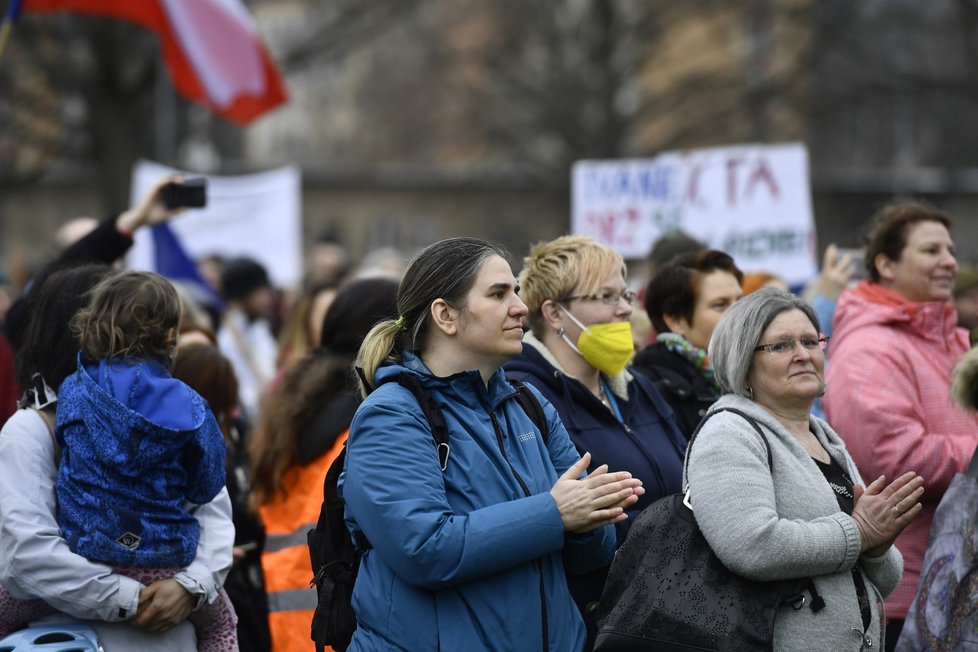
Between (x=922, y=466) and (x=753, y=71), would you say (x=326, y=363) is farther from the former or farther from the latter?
(x=753, y=71)

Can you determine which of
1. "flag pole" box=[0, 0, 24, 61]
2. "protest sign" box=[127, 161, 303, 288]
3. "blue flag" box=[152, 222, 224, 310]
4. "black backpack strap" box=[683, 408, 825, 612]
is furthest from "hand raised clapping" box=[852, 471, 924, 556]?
"protest sign" box=[127, 161, 303, 288]

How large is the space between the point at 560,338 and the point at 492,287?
1005mm

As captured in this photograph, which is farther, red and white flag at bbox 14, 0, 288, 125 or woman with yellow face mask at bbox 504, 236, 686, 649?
red and white flag at bbox 14, 0, 288, 125

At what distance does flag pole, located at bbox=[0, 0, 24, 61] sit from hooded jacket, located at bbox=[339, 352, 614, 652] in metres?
3.88

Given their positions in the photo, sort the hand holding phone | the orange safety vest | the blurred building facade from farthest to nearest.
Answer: the blurred building facade → the hand holding phone → the orange safety vest

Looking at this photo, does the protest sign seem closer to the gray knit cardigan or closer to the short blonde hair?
the short blonde hair

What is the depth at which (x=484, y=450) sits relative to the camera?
147 inches

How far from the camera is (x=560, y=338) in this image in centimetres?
480

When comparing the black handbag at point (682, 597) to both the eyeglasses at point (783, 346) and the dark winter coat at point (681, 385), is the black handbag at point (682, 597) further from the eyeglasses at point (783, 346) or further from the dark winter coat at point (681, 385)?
the dark winter coat at point (681, 385)

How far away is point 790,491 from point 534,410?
765 millimetres

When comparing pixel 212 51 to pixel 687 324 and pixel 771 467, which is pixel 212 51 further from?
pixel 771 467

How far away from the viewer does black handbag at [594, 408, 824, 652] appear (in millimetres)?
3777

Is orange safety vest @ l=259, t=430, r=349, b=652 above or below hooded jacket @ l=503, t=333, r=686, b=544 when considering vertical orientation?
below

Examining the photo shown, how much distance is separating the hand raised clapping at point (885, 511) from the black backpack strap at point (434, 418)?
119 centimetres
